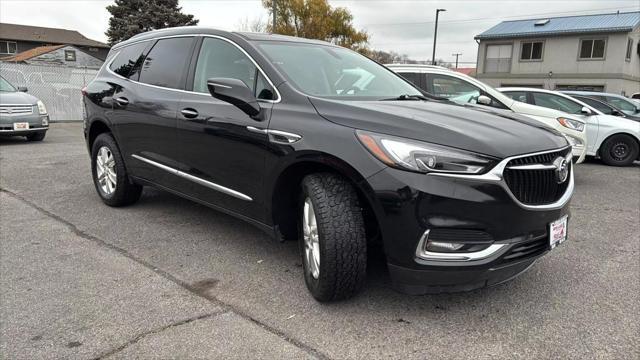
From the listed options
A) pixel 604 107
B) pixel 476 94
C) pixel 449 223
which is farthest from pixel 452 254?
pixel 604 107

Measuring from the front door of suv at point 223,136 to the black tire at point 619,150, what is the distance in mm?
8381

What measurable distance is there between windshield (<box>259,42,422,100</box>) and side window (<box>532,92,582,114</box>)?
5.43 metres

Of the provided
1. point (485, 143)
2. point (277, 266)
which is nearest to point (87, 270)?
point (277, 266)

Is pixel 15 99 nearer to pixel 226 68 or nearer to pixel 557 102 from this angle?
pixel 226 68

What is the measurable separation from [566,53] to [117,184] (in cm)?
3422

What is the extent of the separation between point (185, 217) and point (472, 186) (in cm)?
315

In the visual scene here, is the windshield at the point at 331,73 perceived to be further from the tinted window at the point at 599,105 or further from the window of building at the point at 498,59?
the window of building at the point at 498,59

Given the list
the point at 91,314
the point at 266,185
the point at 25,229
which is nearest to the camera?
the point at 91,314

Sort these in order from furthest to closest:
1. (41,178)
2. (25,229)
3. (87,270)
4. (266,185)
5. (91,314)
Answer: (41,178) < (25,229) < (87,270) < (266,185) < (91,314)

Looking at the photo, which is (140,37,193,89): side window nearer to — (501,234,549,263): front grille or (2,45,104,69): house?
(501,234,549,263): front grille

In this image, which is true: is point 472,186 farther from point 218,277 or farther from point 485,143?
point 218,277

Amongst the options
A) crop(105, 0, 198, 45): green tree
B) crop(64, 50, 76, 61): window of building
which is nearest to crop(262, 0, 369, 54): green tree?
crop(105, 0, 198, 45): green tree

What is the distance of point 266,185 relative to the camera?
316 cm

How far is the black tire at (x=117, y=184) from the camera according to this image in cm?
482
